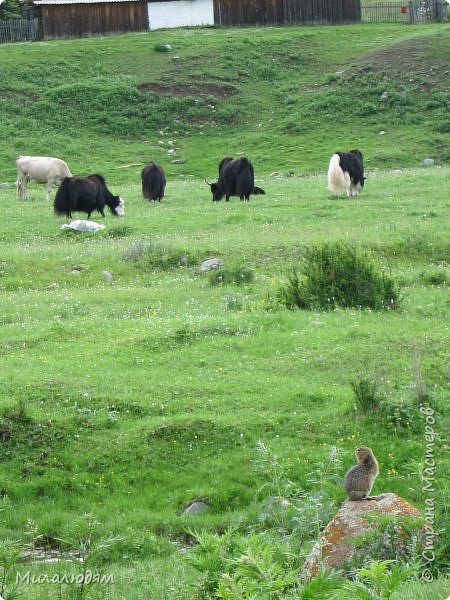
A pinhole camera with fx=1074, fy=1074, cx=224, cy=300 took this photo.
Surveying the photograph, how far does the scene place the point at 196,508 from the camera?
1145 cm

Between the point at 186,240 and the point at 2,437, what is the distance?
9.29 meters

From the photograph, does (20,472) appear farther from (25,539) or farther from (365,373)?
(365,373)

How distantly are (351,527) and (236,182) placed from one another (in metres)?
21.0

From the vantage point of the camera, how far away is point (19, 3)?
59.9m

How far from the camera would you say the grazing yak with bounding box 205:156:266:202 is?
28.9m

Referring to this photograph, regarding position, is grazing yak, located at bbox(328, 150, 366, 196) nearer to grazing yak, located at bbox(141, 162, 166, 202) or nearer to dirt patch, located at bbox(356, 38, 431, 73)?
grazing yak, located at bbox(141, 162, 166, 202)

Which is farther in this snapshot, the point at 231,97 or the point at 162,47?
the point at 162,47

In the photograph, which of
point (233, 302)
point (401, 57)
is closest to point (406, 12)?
point (401, 57)

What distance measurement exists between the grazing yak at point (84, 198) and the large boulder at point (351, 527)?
17866mm

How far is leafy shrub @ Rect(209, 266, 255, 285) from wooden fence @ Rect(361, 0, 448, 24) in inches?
1780

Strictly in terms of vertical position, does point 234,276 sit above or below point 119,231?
below

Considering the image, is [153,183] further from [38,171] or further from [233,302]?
[233,302]

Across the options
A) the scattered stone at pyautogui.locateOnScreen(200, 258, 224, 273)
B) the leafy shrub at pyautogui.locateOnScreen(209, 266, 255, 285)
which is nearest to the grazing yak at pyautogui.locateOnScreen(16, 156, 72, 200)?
the scattered stone at pyautogui.locateOnScreen(200, 258, 224, 273)

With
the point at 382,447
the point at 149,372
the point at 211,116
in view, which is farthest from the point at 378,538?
the point at 211,116
